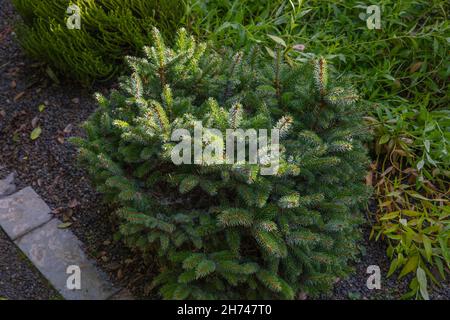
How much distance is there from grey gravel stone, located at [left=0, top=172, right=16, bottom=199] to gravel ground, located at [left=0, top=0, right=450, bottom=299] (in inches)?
1.6

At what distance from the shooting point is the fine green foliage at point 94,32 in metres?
3.29

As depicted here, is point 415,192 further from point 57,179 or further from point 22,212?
point 22,212

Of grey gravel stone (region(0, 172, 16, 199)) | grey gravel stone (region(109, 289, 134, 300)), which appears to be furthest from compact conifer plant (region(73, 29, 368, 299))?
grey gravel stone (region(0, 172, 16, 199))

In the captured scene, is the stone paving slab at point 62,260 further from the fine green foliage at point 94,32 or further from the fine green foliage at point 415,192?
the fine green foliage at point 415,192

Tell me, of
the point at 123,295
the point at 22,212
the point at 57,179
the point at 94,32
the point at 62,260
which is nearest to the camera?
the point at 123,295

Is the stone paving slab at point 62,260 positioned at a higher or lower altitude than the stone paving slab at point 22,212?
lower

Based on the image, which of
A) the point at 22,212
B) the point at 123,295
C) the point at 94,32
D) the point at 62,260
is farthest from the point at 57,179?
the point at 94,32

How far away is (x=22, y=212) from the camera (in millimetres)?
3016

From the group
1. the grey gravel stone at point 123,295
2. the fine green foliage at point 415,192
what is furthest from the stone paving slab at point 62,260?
the fine green foliage at point 415,192

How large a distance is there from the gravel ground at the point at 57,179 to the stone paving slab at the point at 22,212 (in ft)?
0.16

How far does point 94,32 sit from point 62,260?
150cm

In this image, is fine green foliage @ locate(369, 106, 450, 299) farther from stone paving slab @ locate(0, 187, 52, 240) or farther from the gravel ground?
stone paving slab @ locate(0, 187, 52, 240)

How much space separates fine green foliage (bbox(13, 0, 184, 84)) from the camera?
10.8 ft
